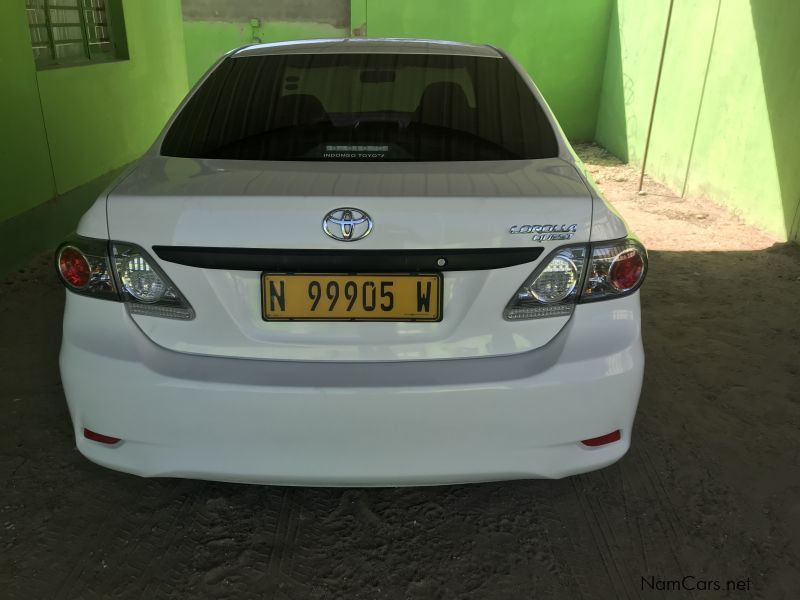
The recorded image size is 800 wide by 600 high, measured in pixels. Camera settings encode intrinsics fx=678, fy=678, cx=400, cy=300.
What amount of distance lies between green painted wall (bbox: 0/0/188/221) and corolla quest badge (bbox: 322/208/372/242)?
3.73 meters

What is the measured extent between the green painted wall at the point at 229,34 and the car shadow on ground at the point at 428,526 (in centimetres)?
1035

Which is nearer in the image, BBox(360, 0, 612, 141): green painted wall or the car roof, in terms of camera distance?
the car roof

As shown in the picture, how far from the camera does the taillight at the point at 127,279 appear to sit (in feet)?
5.66

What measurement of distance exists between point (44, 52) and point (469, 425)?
17.9 ft

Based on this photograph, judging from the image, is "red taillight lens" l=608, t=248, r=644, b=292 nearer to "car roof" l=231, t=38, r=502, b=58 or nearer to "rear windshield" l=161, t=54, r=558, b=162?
"rear windshield" l=161, t=54, r=558, b=162

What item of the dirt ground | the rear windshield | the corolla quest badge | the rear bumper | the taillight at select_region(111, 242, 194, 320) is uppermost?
the rear windshield

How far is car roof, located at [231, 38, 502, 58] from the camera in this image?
2.64m

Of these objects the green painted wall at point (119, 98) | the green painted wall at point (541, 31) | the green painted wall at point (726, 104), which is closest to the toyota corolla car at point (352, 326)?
the green painted wall at point (119, 98)

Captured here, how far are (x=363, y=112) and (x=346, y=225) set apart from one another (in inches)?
37.2

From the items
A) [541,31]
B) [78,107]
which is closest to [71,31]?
[78,107]

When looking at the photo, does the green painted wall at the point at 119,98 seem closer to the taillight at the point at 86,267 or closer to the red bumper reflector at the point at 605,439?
the taillight at the point at 86,267

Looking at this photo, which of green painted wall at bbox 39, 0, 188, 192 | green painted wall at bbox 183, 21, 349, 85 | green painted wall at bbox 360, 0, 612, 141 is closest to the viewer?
green painted wall at bbox 39, 0, 188, 192

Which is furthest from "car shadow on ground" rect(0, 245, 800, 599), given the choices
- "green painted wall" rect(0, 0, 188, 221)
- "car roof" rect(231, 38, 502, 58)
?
"green painted wall" rect(0, 0, 188, 221)

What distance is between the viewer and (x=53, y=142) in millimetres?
5121
